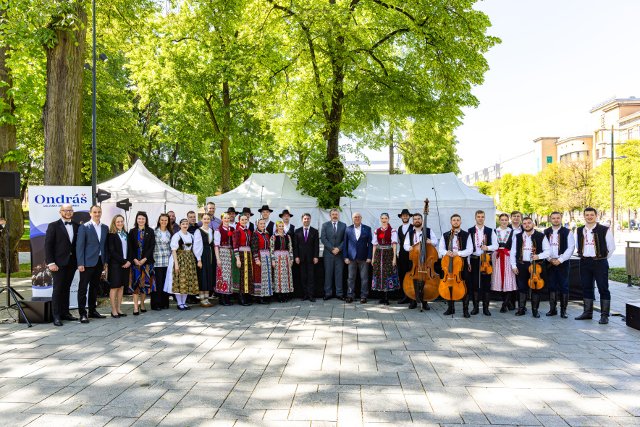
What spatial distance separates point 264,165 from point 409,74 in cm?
1371

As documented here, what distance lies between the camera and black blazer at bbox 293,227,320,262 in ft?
34.2

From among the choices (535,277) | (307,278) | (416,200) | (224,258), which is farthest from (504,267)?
(416,200)

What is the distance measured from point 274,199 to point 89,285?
8.05 m

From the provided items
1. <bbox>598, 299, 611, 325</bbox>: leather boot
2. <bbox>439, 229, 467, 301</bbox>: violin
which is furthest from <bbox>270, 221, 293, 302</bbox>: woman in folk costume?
<bbox>598, 299, 611, 325</bbox>: leather boot

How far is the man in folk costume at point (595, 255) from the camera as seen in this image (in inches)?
305

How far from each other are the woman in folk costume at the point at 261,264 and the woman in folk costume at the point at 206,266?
82cm

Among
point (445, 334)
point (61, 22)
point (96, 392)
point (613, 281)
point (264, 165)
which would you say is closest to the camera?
point (96, 392)

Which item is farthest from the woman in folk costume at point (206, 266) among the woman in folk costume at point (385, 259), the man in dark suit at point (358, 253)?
the woman in folk costume at point (385, 259)

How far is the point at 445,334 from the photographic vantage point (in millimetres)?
7027

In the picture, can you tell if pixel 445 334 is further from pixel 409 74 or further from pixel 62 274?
pixel 409 74

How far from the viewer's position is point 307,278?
1046 cm

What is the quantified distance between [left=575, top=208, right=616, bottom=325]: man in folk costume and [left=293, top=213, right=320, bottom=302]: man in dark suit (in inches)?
193

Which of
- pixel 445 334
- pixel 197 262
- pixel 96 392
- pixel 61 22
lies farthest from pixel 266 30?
pixel 96 392

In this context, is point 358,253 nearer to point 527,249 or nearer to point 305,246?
point 305,246
